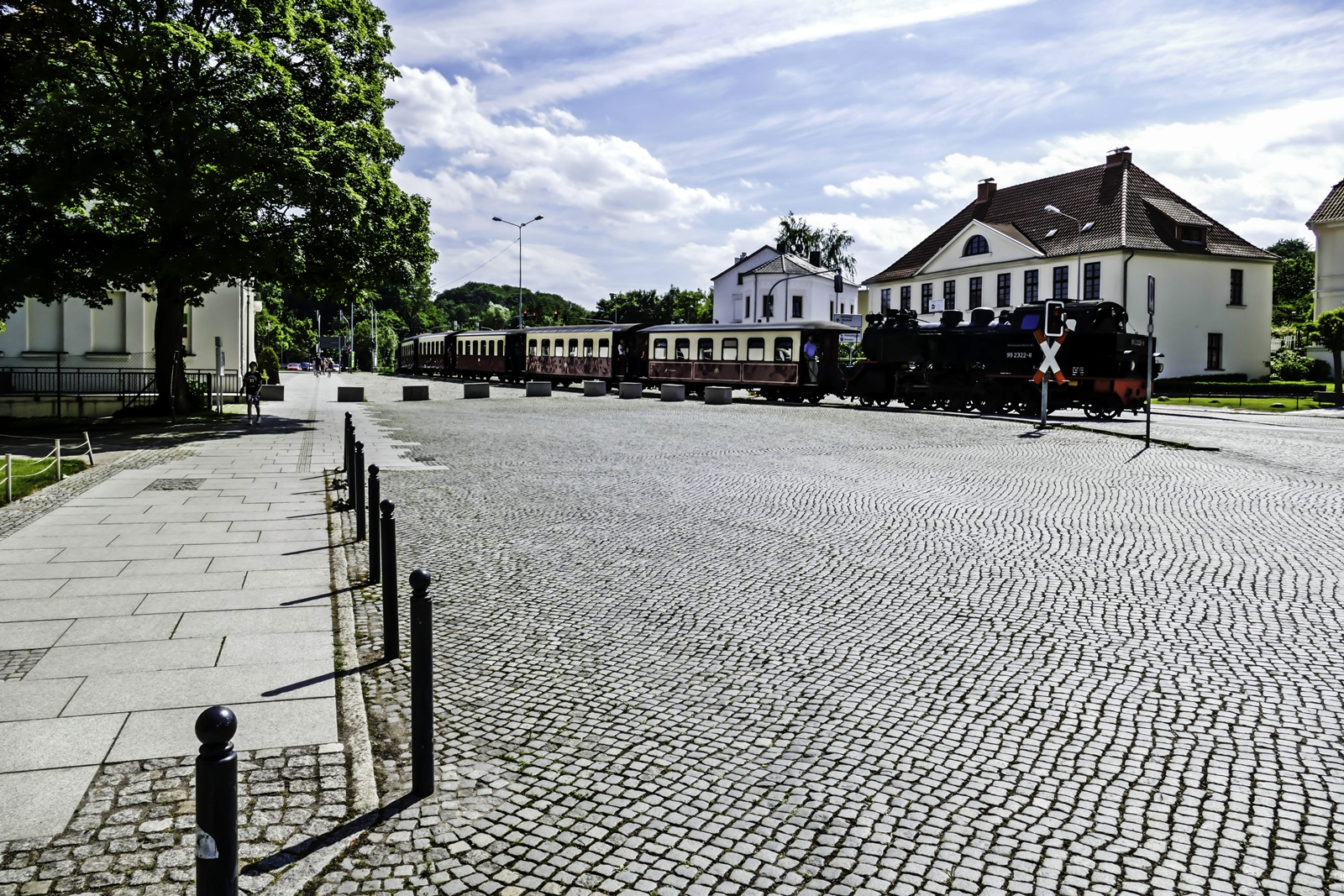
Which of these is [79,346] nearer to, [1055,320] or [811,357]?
[811,357]

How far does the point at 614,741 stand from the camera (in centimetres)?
453

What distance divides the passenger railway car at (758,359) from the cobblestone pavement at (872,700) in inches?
975

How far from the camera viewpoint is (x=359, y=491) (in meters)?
9.65

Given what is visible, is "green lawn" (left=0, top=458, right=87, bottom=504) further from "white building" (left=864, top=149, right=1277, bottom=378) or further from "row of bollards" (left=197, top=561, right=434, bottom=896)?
"white building" (left=864, top=149, right=1277, bottom=378)

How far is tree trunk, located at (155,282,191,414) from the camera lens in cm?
2350

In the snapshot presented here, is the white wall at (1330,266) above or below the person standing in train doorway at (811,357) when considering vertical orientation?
above

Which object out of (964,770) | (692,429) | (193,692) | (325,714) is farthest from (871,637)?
(692,429)

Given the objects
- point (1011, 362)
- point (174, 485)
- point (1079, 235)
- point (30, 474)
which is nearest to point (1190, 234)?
point (1079, 235)

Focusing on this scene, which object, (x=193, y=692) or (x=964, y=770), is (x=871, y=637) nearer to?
(x=964, y=770)

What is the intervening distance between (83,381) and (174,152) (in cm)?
1330

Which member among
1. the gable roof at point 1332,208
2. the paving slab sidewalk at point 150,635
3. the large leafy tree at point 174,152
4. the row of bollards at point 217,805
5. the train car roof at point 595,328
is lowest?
the paving slab sidewalk at point 150,635

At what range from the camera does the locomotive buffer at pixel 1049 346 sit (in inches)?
864

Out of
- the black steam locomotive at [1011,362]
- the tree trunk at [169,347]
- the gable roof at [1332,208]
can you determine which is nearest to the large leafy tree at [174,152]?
the tree trunk at [169,347]

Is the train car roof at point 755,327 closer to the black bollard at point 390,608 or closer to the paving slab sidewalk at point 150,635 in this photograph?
the paving slab sidewalk at point 150,635
